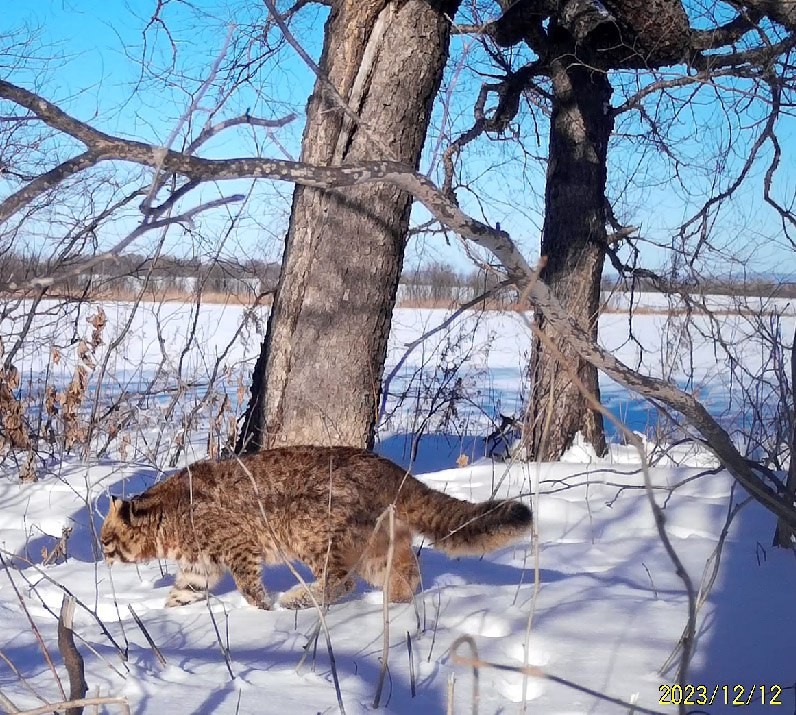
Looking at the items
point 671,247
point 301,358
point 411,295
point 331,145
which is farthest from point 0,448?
point 411,295

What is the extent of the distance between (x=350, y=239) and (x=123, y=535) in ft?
6.67

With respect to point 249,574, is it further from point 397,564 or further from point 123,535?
point 123,535

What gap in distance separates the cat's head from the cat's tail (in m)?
1.41

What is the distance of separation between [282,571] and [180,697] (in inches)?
89.6

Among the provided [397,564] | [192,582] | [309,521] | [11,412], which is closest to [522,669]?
[397,564]

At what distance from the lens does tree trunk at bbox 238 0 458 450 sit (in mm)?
4840

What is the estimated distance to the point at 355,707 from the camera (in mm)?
2348

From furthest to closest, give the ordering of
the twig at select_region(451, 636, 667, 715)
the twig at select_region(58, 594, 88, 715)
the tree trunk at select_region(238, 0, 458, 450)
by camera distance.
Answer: the tree trunk at select_region(238, 0, 458, 450)
the twig at select_region(58, 594, 88, 715)
the twig at select_region(451, 636, 667, 715)

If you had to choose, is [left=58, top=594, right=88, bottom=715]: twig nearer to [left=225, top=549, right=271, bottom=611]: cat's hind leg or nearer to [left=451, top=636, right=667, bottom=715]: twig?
[left=451, top=636, right=667, bottom=715]: twig

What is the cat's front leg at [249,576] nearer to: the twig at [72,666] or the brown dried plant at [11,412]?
the twig at [72,666]
